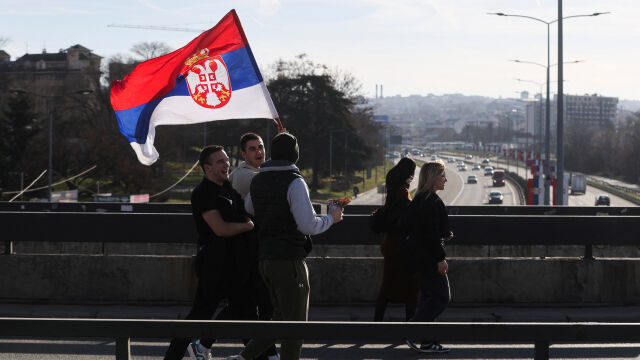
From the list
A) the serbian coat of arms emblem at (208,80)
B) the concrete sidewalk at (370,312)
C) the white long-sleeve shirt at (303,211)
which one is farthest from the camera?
the concrete sidewalk at (370,312)

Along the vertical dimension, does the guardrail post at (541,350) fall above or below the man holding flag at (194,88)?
below

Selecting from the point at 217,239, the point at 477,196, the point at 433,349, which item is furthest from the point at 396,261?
the point at 477,196

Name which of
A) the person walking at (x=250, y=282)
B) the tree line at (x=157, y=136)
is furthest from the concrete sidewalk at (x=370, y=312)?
the tree line at (x=157, y=136)

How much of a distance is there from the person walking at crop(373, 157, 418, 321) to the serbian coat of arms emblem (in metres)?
1.69

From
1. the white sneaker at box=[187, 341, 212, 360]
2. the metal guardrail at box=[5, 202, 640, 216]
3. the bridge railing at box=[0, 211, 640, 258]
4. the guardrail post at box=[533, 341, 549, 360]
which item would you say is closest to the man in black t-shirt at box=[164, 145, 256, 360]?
the white sneaker at box=[187, 341, 212, 360]

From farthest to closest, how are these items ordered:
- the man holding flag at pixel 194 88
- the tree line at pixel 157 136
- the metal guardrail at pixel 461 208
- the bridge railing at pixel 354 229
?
the tree line at pixel 157 136 < the metal guardrail at pixel 461 208 < the bridge railing at pixel 354 229 < the man holding flag at pixel 194 88

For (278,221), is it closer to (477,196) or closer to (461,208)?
(461,208)

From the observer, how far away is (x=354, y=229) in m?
10.2

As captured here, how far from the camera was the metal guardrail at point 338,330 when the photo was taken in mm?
3736

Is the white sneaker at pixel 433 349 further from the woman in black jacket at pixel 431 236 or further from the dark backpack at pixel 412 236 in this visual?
the dark backpack at pixel 412 236

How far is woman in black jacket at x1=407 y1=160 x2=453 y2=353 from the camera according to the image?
24.1ft

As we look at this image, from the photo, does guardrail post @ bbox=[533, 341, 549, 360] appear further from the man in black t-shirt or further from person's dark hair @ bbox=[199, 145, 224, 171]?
person's dark hair @ bbox=[199, 145, 224, 171]

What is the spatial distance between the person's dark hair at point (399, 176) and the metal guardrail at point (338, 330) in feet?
12.5

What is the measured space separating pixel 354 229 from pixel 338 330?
6.43 meters
